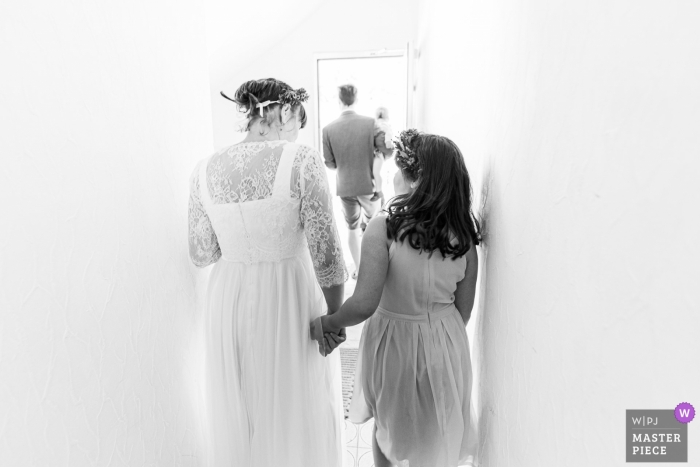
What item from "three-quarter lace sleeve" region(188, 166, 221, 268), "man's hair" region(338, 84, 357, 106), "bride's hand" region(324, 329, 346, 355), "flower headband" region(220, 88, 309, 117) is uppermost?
"man's hair" region(338, 84, 357, 106)

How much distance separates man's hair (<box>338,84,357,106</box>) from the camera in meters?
3.55

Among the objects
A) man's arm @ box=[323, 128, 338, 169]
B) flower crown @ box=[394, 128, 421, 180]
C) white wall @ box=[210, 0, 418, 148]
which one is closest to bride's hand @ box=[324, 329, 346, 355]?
flower crown @ box=[394, 128, 421, 180]

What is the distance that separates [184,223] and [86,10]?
0.71 m

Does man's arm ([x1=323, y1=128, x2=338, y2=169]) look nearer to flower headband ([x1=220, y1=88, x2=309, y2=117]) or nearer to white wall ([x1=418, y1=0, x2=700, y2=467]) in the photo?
flower headband ([x1=220, y1=88, x2=309, y2=117])

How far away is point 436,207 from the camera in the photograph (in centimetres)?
124

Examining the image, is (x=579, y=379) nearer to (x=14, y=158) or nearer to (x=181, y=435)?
(x=14, y=158)

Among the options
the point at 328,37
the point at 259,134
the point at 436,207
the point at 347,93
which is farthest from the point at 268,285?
the point at 328,37

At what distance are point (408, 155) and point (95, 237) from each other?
0.84 m

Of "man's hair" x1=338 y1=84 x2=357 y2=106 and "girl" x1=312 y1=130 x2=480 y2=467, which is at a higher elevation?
"man's hair" x1=338 y1=84 x2=357 y2=106

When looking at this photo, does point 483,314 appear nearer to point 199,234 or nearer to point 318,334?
point 318,334

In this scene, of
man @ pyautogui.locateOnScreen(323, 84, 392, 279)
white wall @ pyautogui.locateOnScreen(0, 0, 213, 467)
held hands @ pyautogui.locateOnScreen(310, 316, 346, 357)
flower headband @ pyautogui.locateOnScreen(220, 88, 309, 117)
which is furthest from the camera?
man @ pyautogui.locateOnScreen(323, 84, 392, 279)

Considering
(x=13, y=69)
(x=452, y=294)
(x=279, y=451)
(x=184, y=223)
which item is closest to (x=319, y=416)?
(x=279, y=451)

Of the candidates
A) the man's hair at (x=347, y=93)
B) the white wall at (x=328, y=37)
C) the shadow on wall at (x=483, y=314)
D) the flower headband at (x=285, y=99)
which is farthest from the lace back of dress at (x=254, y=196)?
the white wall at (x=328, y=37)

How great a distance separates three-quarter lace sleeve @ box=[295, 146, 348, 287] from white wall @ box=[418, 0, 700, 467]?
475mm
